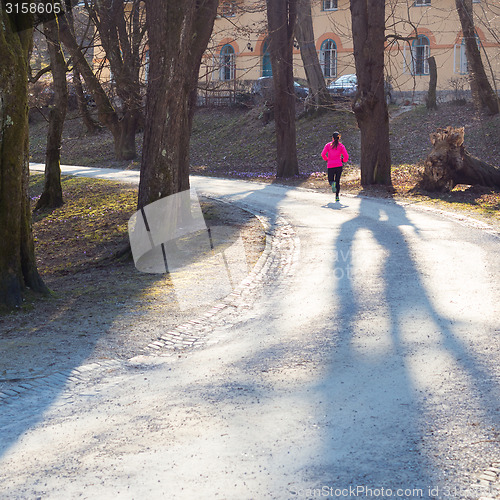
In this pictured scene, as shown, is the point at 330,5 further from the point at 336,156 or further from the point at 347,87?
the point at 336,156

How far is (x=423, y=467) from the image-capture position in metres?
4.39

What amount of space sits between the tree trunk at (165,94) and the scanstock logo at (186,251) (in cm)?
45

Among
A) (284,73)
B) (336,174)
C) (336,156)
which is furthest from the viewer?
(284,73)

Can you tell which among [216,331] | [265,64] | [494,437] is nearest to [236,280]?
[216,331]

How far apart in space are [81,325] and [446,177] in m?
12.9

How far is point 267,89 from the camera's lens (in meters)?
38.3

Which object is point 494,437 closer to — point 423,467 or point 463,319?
point 423,467

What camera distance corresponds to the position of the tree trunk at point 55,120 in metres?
18.2

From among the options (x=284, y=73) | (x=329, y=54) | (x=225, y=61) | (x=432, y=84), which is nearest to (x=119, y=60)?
(x=284, y=73)

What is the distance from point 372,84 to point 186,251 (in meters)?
9.93

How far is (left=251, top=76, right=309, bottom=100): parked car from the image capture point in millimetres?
Result: 37281

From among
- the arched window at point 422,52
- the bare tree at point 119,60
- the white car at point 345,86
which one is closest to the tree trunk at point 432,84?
the white car at point 345,86

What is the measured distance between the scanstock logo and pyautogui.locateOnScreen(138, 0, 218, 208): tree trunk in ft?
1.47

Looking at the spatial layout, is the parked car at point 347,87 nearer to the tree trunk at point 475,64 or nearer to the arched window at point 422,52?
the tree trunk at point 475,64
